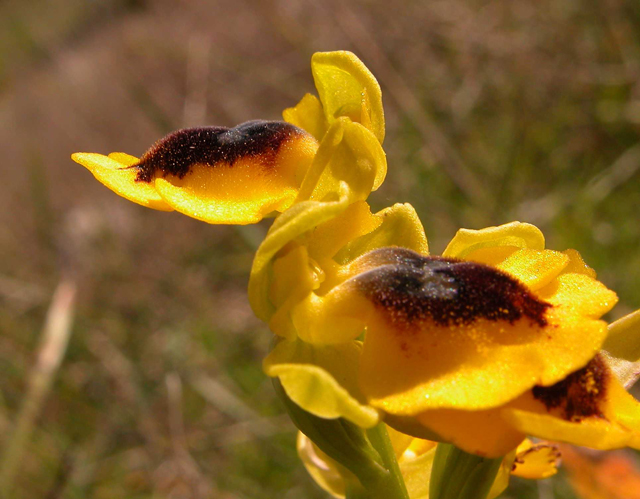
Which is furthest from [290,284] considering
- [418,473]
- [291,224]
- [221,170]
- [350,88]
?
[418,473]

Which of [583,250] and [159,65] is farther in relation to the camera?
[159,65]

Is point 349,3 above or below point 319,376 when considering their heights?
below

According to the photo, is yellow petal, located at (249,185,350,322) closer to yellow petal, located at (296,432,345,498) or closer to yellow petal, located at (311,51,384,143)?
yellow petal, located at (311,51,384,143)

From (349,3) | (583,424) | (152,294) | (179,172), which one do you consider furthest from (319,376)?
(349,3)

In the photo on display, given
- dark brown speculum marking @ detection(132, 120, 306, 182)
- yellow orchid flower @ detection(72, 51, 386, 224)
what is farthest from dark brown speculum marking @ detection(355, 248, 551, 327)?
dark brown speculum marking @ detection(132, 120, 306, 182)

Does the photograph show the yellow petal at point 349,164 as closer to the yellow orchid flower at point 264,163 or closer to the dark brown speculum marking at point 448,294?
the yellow orchid flower at point 264,163

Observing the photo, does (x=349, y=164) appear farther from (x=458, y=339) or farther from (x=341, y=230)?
(x=458, y=339)

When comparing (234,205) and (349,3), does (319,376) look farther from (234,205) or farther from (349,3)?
(349,3)
